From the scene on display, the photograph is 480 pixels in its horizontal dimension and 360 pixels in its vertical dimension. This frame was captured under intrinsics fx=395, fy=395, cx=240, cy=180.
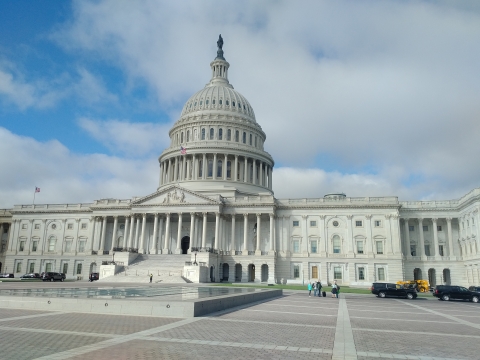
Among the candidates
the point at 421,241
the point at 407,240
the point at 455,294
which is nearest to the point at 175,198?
the point at 407,240

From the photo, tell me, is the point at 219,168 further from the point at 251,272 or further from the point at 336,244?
the point at 336,244

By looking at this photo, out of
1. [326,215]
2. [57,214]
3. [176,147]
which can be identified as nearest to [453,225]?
[326,215]

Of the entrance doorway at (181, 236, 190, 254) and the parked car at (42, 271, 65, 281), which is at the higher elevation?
the entrance doorway at (181, 236, 190, 254)

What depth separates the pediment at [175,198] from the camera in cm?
7869

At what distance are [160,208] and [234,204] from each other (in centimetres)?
1510

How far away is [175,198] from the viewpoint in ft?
263

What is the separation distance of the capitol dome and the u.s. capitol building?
9.61ft

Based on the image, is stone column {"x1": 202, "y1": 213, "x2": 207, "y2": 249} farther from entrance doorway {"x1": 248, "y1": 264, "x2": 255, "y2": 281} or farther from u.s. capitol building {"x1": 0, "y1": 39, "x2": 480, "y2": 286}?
entrance doorway {"x1": 248, "y1": 264, "x2": 255, "y2": 281}

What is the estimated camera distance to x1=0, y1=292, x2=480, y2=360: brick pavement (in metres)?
11.9

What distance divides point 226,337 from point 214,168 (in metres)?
81.7

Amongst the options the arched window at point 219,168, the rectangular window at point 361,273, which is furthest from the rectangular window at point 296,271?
the arched window at point 219,168

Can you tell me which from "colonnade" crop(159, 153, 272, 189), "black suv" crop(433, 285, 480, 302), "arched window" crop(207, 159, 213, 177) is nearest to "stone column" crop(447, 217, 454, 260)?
"black suv" crop(433, 285, 480, 302)

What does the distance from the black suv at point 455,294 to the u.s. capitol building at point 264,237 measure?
2880cm

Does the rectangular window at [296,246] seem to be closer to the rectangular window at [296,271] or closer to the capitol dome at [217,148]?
the rectangular window at [296,271]
